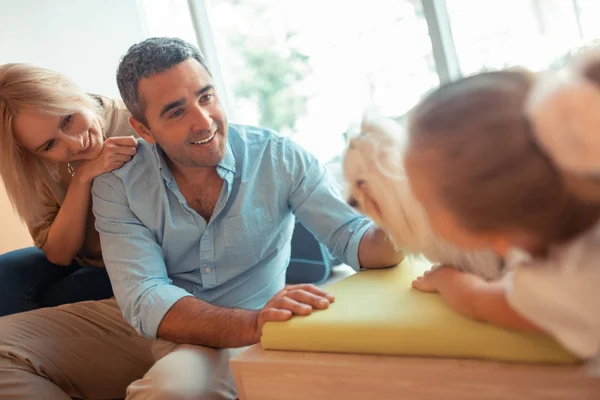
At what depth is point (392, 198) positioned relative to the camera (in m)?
1.00

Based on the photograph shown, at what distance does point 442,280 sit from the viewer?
996 millimetres

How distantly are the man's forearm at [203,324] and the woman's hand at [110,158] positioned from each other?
46 centimetres

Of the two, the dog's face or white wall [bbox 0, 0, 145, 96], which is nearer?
the dog's face

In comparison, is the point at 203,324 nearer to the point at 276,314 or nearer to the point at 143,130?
the point at 276,314

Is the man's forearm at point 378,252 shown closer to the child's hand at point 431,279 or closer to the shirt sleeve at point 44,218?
the child's hand at point 431,279

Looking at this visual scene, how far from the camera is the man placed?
1406mm

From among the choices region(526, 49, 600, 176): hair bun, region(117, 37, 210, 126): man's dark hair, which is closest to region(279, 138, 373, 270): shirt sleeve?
region(117, 37, 210, 126): man's dark hair

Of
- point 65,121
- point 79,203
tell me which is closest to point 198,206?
point 79,203

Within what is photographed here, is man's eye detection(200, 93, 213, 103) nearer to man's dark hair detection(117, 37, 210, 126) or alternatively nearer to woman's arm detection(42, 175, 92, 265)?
man's dark hair detection(117, 37, 210, 126)

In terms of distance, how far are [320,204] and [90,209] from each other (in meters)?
0.71

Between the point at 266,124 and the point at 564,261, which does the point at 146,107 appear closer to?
the point at 564,261

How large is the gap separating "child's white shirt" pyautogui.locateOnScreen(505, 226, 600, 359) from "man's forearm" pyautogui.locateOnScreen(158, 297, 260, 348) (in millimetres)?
649

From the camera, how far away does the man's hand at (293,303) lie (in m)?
1.12

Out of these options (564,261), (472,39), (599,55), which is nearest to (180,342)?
(564,261)
